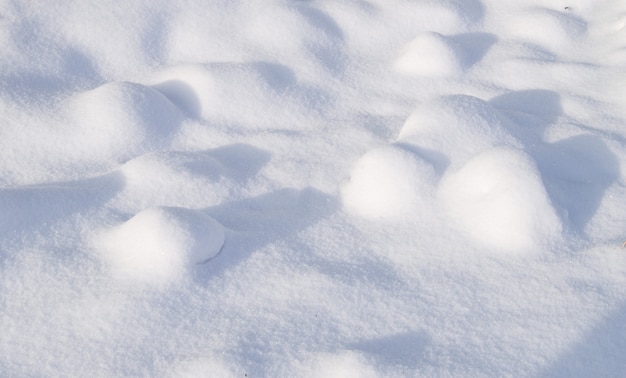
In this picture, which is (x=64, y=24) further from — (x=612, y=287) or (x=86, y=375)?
(x=612, y=287)

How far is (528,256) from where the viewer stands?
146 centimetres

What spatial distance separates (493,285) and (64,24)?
1.31 meters

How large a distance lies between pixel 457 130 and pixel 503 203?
0.25 m

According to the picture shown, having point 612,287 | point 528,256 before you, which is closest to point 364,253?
point 528,256

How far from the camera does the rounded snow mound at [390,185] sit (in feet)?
5.08

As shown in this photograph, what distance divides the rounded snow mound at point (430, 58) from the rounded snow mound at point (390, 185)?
1.54 ft

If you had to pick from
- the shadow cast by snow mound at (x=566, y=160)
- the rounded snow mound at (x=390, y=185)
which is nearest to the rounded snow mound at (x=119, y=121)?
the rounded snow mound at (x=390, y=185)

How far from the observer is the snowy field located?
50.1 inches

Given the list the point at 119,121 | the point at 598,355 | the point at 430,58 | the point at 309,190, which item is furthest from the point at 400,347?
the point at 430,58

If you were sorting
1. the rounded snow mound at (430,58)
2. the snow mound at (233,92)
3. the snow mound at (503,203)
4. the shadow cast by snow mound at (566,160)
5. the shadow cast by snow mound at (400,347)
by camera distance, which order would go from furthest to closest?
the rounded snow mound at (430,58), the snow mound at (233,92), the shadow cast by snow mound at (566,160), the snow mound at (503,203), the shadow cast by snow mound at (400,347)

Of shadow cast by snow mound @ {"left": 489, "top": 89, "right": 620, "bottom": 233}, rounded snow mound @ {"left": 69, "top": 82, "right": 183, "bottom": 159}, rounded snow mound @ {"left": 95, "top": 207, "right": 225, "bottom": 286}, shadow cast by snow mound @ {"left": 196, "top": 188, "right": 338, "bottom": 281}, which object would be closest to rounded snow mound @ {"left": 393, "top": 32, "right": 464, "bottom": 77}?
shadow cast by snow mound @ {"left": 489, "top": 89, "right": 620, "bottom": 233}

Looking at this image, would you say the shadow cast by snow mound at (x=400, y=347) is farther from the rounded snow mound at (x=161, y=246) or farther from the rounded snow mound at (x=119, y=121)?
the rounded snow mound at (x=119, y=121)

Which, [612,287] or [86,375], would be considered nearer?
[86,375]

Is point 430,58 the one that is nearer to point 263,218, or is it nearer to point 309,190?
point 309,190
